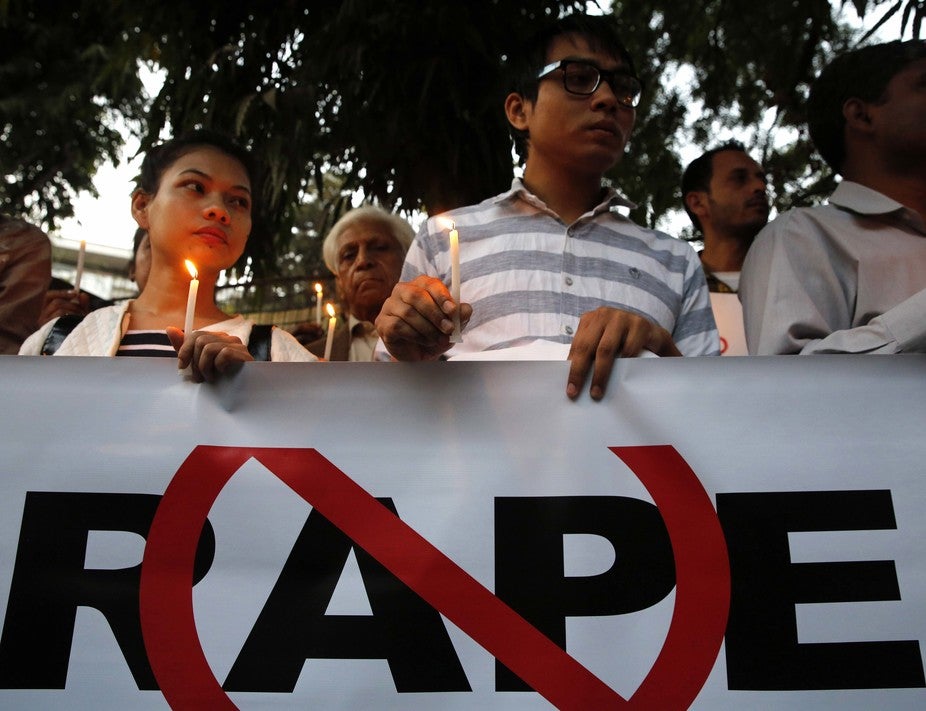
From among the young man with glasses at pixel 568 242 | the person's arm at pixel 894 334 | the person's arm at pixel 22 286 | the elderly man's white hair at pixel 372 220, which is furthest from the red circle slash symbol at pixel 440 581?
the elderly man's white hair at pixel 372 220

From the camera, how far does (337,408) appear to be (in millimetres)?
1766

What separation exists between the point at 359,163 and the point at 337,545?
131 inches

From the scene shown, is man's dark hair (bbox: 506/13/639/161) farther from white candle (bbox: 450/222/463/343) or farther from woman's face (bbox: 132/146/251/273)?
white candle (bbox: 450/222/463/343)

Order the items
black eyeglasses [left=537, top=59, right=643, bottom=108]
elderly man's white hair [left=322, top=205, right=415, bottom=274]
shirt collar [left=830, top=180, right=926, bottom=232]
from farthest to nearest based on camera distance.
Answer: elderly man's white hair [left=322, top=205, right=415, bottom=274] → black eyeglasses [left=537, top=59, right=643, bottom=108] → shirt collar [left=830, top=180, right=926, bottom=232]

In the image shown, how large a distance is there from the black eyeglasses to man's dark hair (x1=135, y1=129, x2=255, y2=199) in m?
0.89

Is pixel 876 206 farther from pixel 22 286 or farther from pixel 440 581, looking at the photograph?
pixel 22 286

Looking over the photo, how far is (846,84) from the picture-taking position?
2.61 m

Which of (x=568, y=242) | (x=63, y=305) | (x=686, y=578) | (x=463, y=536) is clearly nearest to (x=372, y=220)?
(x=63, y=305)

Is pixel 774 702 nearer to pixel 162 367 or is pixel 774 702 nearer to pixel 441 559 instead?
pixel 441 559

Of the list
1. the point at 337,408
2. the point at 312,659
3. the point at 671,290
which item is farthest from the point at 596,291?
the point at 312,659

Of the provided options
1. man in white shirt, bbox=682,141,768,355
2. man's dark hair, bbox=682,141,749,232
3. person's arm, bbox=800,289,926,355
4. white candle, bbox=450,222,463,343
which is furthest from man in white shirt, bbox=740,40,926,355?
man's dark hair, bbox=682,141,749,232

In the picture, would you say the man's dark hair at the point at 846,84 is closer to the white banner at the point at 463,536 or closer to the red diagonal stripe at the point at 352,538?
the white banner at the point at 463,536

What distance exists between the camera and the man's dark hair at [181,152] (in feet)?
8.90

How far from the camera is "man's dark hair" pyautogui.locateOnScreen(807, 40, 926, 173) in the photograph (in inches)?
99.7
